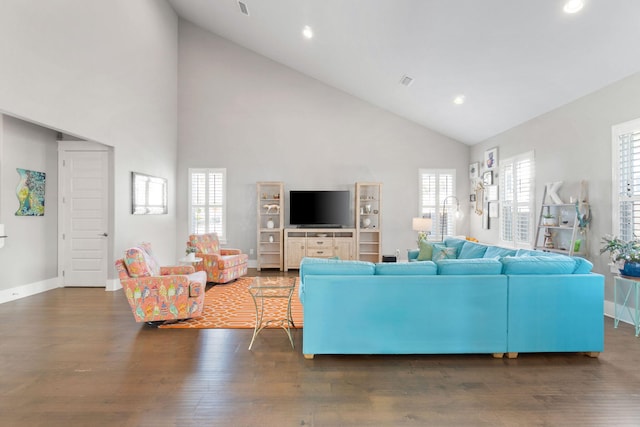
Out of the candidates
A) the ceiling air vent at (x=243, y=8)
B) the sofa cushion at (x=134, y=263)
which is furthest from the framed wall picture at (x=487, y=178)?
the sofa cushion at (x=134, y=263)

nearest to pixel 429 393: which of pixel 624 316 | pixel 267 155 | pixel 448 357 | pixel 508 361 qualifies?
pixel 448 357

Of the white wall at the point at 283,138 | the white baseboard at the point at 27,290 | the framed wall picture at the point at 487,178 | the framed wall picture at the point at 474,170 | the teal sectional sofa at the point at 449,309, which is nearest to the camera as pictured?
the teal sectional sofa at the point at 449,309

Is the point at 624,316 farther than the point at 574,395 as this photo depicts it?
Yes

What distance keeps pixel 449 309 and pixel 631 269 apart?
2392 mm

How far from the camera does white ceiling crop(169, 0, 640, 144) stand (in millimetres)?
3773

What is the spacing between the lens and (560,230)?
16.9 ft

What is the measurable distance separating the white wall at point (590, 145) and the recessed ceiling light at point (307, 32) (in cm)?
414

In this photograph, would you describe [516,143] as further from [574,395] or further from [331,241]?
[574,395]

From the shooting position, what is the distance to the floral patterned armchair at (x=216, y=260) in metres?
6.30

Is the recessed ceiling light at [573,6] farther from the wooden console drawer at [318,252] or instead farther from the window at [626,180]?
the wooden console drawer at [318,252]

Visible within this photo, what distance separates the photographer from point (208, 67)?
26.5 ft

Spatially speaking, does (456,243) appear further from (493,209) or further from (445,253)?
(493,209)

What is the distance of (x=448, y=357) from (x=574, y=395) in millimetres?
953

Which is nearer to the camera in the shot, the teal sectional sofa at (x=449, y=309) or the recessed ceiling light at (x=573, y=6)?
the teal sectional sofa at (x=449, y=309)
